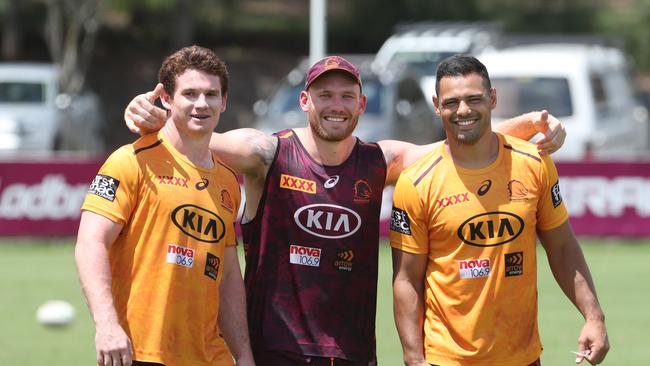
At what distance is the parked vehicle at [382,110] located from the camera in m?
21.5

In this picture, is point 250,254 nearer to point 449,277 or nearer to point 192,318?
point 192,318

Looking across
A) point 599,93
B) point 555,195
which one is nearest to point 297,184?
point 555,195

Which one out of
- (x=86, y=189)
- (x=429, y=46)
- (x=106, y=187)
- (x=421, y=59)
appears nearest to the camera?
(x=106, y=187)

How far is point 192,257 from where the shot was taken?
20.1 ft

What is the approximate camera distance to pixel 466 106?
6.25 metres

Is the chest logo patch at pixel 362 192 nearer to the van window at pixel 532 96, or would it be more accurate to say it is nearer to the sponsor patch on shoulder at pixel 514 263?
the sponsor patch on shoulder at pixel 514 263

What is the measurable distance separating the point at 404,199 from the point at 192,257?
1.11 m

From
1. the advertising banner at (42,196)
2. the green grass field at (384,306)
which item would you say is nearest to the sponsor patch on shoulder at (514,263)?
the green grass field at (384,306)

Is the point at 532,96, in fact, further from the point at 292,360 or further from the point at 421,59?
the point at 292,360

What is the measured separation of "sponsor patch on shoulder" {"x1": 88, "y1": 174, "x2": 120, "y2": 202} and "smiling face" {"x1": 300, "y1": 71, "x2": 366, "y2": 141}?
1.17 metres

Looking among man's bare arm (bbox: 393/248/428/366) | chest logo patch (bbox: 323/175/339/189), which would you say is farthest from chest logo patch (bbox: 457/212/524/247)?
chest logo patch (bbox: 323/175/339/189)

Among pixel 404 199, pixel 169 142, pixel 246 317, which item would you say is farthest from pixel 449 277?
pixel 169 142

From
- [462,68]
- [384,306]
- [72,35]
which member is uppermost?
[72,35]

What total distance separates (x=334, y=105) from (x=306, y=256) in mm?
802
